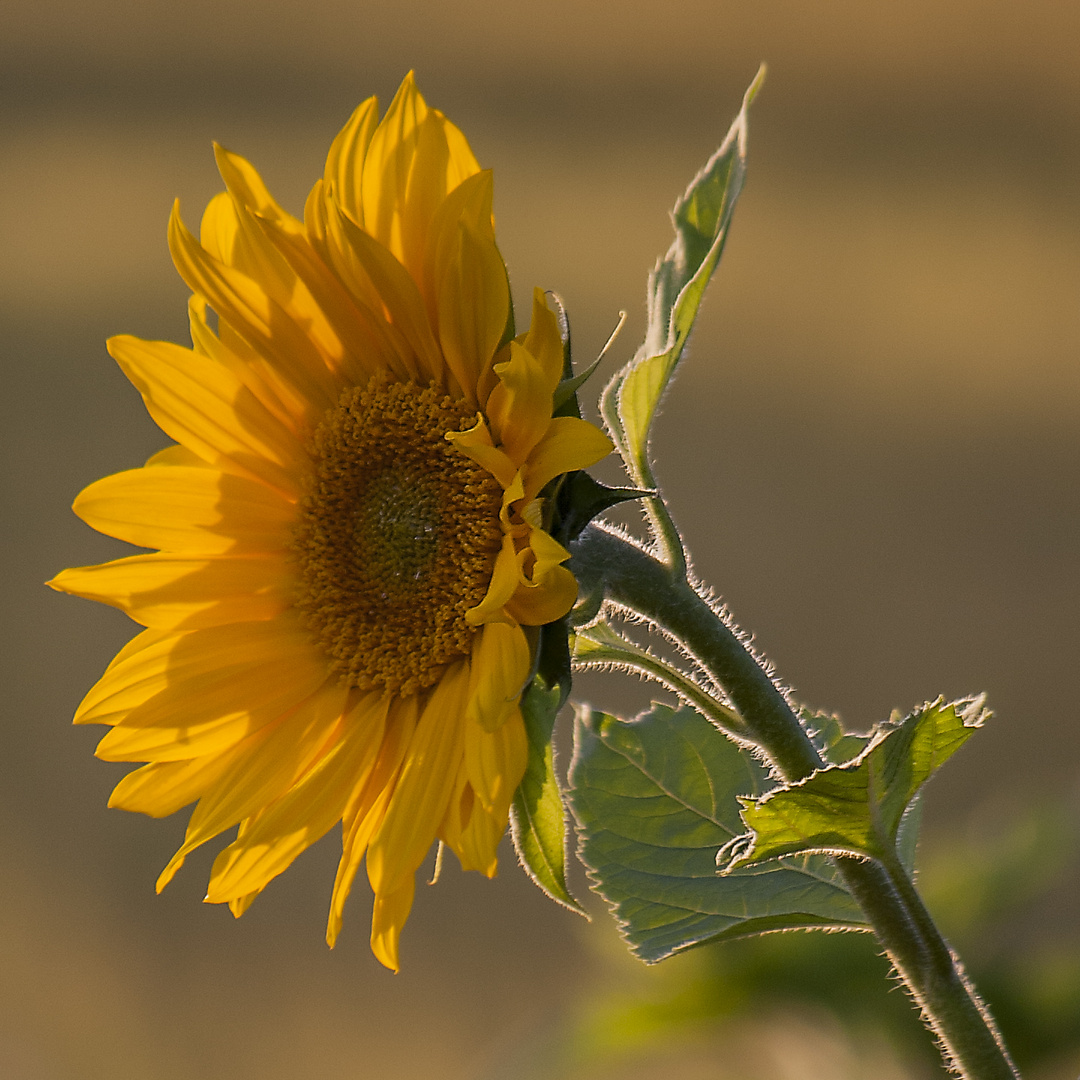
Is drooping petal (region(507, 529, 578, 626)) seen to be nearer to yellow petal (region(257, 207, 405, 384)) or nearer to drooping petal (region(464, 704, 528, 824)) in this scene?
drooping petal (region(464, 704, 528, 824))

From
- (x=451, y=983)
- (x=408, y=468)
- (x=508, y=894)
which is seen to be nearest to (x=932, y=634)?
(x=508, y=894)

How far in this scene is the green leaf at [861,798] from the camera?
0.39 meters

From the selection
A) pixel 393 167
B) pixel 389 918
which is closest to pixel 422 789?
pixel 389 918

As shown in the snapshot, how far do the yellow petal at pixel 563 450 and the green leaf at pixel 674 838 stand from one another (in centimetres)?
18

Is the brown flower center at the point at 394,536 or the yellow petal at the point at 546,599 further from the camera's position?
the brown flower center at the point at 394,536

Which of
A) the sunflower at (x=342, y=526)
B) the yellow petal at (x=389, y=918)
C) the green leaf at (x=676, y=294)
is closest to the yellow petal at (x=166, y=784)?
the sunflower at (x=342, y=526)

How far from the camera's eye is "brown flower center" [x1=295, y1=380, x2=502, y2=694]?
56cm

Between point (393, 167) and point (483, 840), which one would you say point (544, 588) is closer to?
point (483, 840)

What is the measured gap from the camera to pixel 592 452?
0.42 metres

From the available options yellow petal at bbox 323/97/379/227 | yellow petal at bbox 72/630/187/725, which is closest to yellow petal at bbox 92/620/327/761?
yellow petal at bbox 72/630/187/725

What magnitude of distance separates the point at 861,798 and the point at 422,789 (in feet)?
0.58

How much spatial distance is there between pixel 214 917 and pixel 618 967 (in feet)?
4.15

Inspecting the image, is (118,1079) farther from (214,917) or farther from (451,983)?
(451,983)

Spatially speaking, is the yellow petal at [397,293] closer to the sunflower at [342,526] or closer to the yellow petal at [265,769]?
the sunflower at [342,526]
